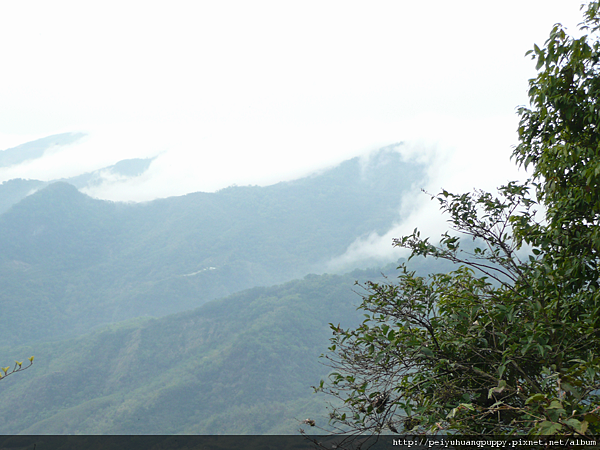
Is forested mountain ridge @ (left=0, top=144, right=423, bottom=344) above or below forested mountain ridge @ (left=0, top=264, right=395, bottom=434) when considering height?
above

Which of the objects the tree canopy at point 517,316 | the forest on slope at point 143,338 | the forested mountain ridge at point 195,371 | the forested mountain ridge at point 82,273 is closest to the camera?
the tree canopy at point 517,316

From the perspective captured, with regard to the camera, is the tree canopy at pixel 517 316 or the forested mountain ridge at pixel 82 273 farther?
the forested mountain ridge at pixel 82 273

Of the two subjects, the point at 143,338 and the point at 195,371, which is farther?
the point at 143,338

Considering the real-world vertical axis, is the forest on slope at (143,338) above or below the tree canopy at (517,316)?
below

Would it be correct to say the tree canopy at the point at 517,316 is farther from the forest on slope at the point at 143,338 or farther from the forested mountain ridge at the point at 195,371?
the forested mountain ridge at the point at 195,371

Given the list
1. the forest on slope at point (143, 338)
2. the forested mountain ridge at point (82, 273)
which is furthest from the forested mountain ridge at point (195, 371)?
the forested mountain ridge at point (82, 273)

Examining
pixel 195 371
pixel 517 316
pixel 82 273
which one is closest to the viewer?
pixel 517 316

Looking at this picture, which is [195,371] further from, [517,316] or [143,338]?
[517,316]

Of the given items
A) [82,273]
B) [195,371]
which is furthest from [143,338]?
[82,273]

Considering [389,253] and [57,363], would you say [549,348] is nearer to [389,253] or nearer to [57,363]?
[57,363]

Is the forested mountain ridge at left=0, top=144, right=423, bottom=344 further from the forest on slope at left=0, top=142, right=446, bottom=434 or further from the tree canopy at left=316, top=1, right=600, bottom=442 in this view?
the tree canopy at left=316, top=1, right=600, bottom=442

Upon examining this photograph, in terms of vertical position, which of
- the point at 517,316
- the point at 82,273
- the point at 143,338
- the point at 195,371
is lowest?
the point at 195,371

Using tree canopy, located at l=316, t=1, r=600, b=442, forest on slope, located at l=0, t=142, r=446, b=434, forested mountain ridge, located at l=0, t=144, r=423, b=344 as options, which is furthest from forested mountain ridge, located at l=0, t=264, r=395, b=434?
tree canopy, located at l=316, t=1, r=600, b=442

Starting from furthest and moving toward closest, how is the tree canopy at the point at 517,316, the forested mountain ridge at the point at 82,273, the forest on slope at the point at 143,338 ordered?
the forested mountain ridge at the point at 82,273
the forest on slope at the point at 143,338
the tree canopy at the point at 517,316
